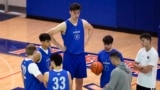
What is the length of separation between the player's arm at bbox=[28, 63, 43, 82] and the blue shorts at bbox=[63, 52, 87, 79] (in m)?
1.50

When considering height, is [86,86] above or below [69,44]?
below

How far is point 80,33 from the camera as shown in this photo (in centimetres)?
853

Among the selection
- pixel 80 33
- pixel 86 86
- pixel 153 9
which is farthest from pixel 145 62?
pixel 153 9

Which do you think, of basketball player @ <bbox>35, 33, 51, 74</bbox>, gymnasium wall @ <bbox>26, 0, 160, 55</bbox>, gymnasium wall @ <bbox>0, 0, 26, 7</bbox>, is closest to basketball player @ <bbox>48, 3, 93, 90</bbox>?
basketball player @ <bbox>35, 33, 51, 74</bbox>

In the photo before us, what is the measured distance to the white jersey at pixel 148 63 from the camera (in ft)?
24.9

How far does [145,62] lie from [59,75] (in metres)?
1.73

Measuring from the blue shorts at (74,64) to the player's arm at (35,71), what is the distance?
150 centimetres

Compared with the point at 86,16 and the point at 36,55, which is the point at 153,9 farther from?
the point at 36,55

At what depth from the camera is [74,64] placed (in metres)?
8.59

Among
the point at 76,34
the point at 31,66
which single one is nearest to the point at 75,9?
the point at 76,34

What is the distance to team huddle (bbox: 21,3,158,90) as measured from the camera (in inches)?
262

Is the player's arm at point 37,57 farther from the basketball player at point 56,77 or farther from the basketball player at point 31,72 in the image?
the basketball player at point 56,77

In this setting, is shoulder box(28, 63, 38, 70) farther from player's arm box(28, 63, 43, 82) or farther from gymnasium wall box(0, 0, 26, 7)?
gymnasium wall box(0, 0, 26, 7)

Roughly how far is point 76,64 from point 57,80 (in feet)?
6.51
